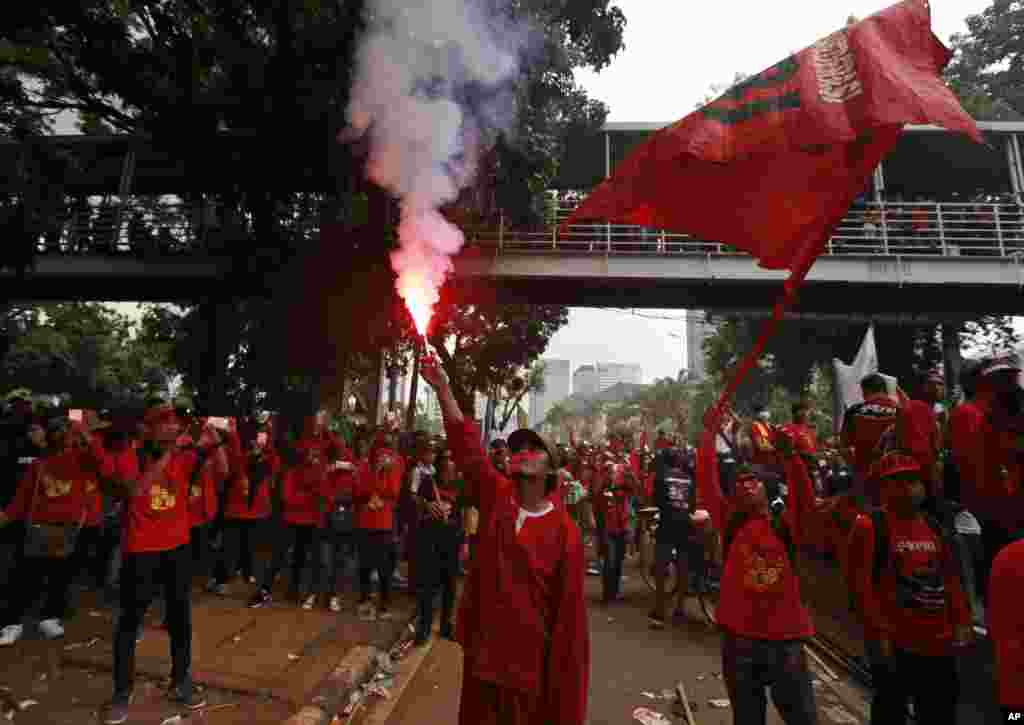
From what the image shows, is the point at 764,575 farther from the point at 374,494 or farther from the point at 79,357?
the point at 79,357

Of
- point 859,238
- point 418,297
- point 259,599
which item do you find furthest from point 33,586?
point 859,238

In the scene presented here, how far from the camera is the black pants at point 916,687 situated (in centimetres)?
308

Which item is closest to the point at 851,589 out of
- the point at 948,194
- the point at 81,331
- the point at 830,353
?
the point at 830,353

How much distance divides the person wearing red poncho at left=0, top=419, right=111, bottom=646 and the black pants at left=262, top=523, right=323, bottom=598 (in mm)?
1891

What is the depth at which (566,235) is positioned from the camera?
1520cm

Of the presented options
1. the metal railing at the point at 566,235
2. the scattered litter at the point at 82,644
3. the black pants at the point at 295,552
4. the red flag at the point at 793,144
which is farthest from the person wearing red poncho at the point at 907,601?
the metal railing at the point at 566,235

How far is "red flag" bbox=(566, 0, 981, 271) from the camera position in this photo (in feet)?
9.35

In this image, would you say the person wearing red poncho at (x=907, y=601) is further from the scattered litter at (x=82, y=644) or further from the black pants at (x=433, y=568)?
the scattered litter at (x=82, y=644)

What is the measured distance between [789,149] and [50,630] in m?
7.05

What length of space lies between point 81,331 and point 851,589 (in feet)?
93.9

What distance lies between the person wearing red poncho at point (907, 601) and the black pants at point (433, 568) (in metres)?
3.96

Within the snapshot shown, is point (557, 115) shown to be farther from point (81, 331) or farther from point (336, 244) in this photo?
point (81, 331)

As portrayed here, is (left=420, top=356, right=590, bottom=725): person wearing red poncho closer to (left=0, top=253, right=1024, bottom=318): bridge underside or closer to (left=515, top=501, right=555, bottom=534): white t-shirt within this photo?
(left=515, top=501, right=555, bottom=534): white t-shirt

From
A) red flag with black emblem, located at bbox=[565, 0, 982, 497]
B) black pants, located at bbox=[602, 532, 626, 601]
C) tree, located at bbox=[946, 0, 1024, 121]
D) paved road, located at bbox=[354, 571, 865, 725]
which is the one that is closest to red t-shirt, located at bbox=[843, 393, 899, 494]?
red flag with black emblem, located at bbox=[565, 0, 982, 497]
